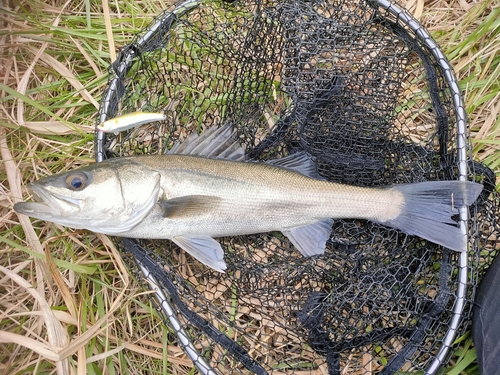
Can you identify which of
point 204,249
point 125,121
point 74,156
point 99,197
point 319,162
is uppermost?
point 125,121

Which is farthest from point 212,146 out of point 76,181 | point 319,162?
point 76,181

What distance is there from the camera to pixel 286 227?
9.23ft

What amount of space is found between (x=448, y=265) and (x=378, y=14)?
1732 mm

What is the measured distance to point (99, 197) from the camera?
99.2 inches

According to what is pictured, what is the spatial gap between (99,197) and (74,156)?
0.82m

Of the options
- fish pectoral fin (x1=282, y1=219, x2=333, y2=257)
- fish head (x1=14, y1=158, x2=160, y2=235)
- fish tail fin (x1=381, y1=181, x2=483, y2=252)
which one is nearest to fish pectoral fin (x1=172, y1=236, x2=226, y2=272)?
fish head (x1=14, y1=158, x2=160, y2=235)

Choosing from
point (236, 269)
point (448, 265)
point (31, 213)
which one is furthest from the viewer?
point (236, 269)

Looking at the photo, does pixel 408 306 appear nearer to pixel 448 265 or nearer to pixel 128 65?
pixel 448 265

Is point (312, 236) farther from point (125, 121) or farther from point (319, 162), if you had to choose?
point (125, 121)

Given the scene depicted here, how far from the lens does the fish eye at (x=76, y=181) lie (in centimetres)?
249

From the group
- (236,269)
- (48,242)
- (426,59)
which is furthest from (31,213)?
(426,59)

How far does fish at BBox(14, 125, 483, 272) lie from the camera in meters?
2.52

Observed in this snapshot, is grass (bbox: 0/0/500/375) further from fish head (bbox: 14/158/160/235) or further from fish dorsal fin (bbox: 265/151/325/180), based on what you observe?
fish dorsal fin (bbox: 265/151/325/180)

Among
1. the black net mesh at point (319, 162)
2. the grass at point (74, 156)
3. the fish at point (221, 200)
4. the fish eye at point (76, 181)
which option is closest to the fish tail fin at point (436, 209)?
the fish at point (221, 200)
